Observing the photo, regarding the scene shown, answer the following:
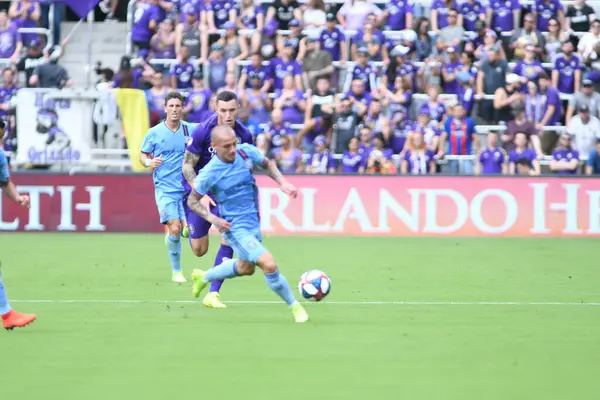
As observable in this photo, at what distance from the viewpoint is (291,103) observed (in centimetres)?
2352

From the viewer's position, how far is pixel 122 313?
37.1ft

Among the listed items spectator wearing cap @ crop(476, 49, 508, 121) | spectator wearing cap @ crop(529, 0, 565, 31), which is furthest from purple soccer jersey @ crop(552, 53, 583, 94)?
spectator wearing cap @ crop(529, 0, 565, 31)

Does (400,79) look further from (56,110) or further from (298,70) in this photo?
(56,110)

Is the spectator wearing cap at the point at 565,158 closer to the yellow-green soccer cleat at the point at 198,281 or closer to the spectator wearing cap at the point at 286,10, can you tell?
the spectator wearing cap at the point at 286,10

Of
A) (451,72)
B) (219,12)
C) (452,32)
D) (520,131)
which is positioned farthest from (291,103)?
(520,131)

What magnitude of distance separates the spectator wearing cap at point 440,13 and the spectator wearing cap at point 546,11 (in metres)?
1.73

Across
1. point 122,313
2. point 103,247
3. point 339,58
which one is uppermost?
point 339,58

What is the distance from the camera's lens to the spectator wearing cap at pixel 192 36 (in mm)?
24609

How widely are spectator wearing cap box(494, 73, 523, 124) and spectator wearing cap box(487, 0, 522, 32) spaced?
182cm

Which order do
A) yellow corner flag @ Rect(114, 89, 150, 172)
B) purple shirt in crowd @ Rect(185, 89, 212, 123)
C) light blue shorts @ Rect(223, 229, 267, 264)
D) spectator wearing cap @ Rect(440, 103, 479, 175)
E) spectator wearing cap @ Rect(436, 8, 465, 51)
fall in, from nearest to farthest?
light blue shorts @ Rect(223, 229, 267, 264), spectator wearing cap @ Rect(440, 103, 479, 175), yellow corner flag @ Rect(114, 89, 150, 172), purple shirt in crowd @ Rect(185, 89, 212, 123), spectator wearing cap @ Rect(436, 8, 465, 51)

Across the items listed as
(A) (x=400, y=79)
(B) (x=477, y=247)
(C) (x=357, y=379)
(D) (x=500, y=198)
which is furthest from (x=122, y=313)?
(A) (x=400, y=79)

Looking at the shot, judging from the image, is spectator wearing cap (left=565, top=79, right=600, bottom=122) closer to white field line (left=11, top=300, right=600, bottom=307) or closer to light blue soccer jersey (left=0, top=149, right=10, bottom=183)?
white field line (left=11, top=300, right=600, bottom=307)

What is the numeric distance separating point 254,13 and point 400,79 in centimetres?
363

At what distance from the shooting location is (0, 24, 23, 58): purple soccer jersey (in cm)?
2541
